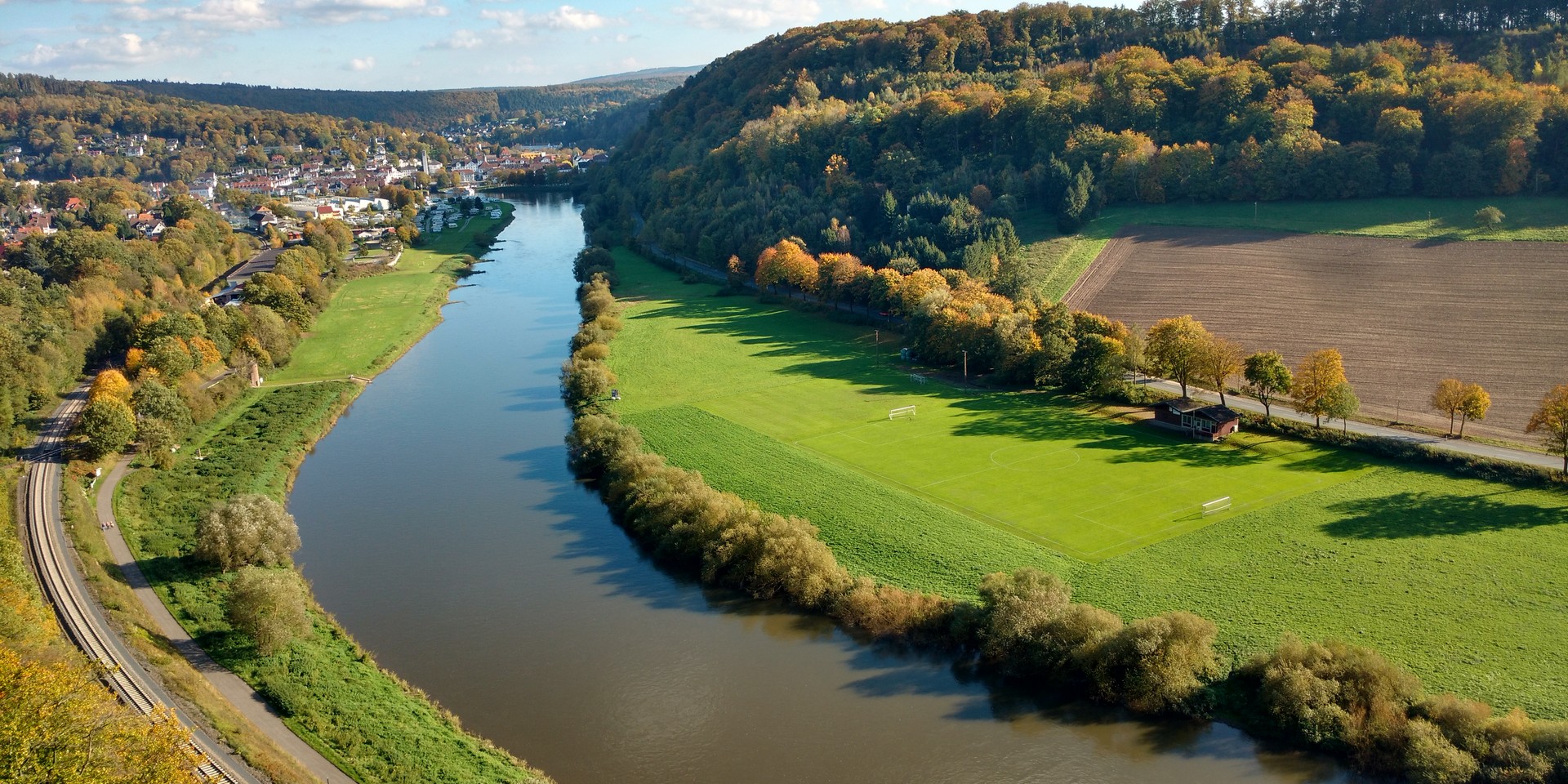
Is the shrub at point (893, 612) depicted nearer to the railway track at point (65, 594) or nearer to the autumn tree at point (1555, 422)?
the railway track at point (65, 594)

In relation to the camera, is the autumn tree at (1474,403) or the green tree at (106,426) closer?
the autumn tree at (1474,403)

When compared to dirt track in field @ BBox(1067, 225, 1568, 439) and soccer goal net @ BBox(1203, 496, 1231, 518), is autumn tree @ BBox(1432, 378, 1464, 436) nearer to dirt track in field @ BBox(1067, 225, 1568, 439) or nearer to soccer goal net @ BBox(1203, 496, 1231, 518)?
dirt track in field @ BBox(1067, 225, 1568, 439)

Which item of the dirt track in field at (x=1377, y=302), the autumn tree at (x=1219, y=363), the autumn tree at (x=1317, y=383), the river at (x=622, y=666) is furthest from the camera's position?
the dirt track in field at (x=1377, y=302)

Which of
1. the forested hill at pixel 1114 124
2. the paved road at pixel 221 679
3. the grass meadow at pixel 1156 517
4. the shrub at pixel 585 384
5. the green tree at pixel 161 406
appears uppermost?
the forested hill at pixel 1114 124

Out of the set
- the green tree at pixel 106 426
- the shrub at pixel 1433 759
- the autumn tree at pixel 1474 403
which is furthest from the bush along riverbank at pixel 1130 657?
the green tree at pixel 106 426

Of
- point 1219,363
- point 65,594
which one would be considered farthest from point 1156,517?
point 65,594

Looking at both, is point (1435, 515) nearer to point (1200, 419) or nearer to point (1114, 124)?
point (1200, 419)
